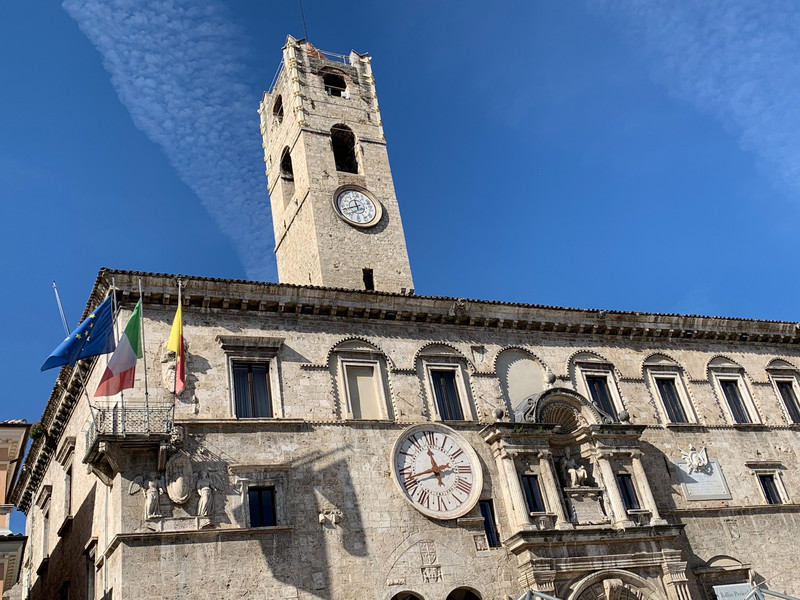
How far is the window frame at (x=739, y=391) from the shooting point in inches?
968

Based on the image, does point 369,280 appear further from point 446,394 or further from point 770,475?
point 770,475

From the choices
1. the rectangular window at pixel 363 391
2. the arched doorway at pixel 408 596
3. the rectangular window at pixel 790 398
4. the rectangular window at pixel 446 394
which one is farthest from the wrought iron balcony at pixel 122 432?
the rectangular window at pixel 790 398

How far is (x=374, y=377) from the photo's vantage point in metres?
20.5

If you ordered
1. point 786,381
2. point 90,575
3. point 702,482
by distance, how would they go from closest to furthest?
point 90,575 → point 702,482 → point 786,381

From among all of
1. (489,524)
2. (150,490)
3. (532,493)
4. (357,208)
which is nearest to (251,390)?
(150,490)

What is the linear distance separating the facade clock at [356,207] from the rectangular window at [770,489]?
15333mm

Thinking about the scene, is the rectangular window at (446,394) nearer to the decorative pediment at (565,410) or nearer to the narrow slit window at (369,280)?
the decorative pediment at (565,410)

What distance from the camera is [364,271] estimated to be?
87.7 ft

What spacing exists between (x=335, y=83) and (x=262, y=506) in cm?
2072

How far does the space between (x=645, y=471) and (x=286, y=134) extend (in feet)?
62.4

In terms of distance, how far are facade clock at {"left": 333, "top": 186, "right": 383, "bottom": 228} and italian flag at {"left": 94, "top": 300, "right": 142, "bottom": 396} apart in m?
11.9

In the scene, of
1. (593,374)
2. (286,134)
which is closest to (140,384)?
(593,374)

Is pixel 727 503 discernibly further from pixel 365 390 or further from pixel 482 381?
pixel 365 390

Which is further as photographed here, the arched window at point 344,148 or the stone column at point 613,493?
the arched window at point 344,148
